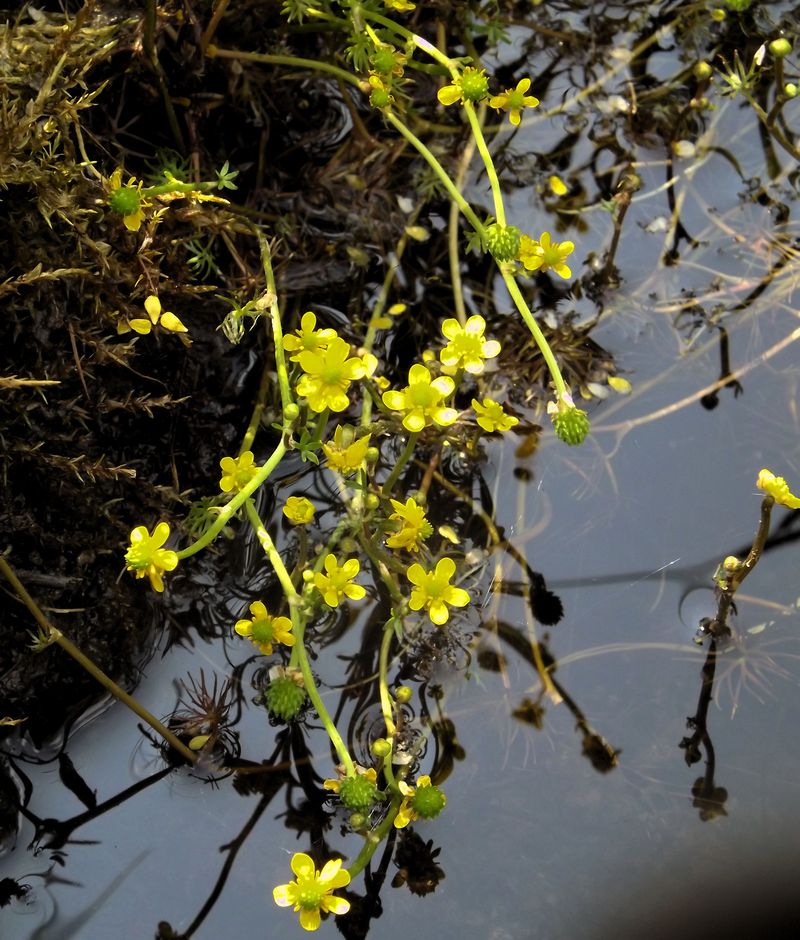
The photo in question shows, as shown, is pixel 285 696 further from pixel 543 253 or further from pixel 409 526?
pixel 543 253

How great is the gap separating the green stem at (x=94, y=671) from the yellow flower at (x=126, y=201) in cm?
56

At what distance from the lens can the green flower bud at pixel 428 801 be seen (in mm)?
1417

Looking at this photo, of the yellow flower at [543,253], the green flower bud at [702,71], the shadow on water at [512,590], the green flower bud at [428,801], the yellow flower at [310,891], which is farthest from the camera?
the green flower bud at [702,71]

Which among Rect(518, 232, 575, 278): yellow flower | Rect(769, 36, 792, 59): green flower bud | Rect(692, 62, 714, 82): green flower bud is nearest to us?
Rect(518, 232, 575, 278): yellow flower

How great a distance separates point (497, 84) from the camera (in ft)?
6.96

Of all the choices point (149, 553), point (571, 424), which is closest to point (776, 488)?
point (571, 424)

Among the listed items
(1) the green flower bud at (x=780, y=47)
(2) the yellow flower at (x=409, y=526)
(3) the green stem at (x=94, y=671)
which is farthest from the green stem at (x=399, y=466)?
(1) the green flower bud at (x=780, y=47)

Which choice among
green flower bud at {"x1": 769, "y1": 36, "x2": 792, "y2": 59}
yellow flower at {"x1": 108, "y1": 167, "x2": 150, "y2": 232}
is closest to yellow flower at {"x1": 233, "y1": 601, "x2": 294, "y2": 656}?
yellow flower at {"x1": 108, "y1": 167, "x2": 150, "y2": 232}

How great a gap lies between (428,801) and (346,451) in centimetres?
52

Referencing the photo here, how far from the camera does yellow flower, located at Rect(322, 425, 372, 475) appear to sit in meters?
1.45

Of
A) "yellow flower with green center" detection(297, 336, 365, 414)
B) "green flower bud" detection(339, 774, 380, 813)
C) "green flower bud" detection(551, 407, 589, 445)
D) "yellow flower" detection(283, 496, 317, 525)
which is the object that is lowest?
"green flower bud" detection(339, 774, 380, 813)

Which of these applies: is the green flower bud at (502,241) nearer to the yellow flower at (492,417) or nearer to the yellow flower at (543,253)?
the yellow flower at (543,253)

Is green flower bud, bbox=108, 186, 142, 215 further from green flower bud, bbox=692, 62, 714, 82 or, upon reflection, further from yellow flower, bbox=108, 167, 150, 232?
green flower bud, bbox=692, 62, 714, 82

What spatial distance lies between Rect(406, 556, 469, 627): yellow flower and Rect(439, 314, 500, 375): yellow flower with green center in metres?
0.30
